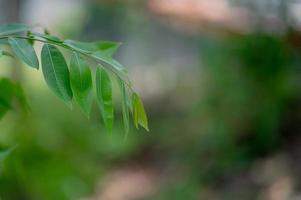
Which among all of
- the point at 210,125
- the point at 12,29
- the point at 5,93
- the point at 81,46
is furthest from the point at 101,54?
the point at 210,125

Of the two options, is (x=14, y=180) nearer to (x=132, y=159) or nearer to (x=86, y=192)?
(x=86, y=192)

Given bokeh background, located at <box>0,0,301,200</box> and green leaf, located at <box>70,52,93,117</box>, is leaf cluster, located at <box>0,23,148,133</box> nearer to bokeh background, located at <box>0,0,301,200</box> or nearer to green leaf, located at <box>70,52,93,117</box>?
green leaf, located at <box>70,52,93,117</box>

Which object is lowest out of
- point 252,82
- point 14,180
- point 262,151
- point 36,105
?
point 14,180

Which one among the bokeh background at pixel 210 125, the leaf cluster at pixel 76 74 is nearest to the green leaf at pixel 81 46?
the leaf cluster at pixel 76 74

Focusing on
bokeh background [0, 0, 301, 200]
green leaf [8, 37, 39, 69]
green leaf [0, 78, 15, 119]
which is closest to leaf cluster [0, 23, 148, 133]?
green leaf [8, 37, 39, 69]

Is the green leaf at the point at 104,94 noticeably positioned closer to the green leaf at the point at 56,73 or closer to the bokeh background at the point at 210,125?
the green leaf at the point at 56,73

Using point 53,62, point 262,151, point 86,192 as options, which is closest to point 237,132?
point 262,151

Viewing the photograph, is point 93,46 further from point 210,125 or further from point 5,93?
point 210,125
